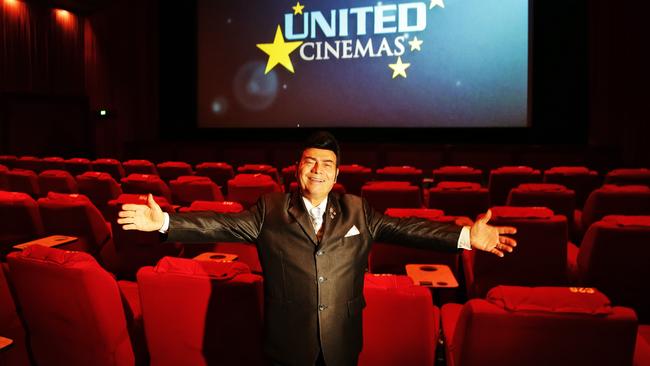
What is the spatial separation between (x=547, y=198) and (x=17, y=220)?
4129 mm

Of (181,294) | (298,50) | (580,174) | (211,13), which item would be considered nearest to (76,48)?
(211,13)

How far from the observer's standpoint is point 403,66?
32.5 feet

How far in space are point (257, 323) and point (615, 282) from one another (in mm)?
2017

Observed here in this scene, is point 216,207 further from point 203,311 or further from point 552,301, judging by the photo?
point 552,301

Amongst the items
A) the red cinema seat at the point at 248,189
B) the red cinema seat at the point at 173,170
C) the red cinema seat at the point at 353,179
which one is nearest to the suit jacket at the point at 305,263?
the red cinema seat at the point at 248,189

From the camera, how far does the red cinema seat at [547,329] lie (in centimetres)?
156

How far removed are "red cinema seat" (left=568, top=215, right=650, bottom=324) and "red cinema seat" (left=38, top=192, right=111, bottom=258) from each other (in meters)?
3.16

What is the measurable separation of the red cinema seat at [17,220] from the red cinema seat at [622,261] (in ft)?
12.4

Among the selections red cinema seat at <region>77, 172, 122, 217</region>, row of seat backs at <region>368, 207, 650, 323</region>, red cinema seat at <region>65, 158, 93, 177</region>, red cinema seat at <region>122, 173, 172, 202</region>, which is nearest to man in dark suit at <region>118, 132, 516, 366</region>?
row of seat backs at <region>368, 207, 650, 323</region>

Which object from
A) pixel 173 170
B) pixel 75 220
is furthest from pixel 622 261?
pixel 173 170

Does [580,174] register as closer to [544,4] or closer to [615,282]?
[615,282]

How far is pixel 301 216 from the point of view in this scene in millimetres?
1584

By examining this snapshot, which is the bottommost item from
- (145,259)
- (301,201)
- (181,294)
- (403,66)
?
(145,259)

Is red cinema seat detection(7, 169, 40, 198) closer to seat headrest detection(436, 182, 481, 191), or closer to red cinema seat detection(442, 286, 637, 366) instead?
seat headrest detection(436, 182, 481, 191)
